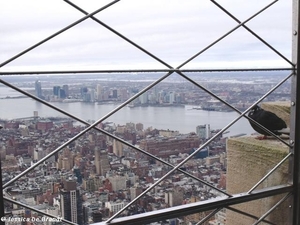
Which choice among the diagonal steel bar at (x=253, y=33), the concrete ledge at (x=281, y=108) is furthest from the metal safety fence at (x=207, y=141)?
the concrete ledge at (x=281, y=108)

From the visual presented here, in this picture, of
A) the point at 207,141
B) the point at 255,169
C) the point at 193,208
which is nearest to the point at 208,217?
the point at 193,208

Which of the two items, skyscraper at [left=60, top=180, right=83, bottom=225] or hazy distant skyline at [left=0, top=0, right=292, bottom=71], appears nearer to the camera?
hazy distant skyline at [left=0, top=0, right=292, bottom=71]

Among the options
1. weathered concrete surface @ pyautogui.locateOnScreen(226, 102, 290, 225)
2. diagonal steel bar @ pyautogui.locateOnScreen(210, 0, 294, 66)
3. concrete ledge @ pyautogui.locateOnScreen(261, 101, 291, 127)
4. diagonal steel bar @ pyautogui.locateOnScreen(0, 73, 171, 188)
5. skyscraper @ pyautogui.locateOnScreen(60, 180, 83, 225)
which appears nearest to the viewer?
diagonal steel bar @ pyautogui.locateOnScreen(0, 73, 171, 188)

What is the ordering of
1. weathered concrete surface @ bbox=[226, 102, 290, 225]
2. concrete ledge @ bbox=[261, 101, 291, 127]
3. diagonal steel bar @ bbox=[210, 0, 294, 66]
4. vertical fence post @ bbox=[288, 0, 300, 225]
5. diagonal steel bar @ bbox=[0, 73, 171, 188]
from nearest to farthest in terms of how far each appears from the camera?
1. diagonal steel bar @ bbox=[0, 73, 171, 188]
2. diagonal steel bar @ bbox=[210, 0, 294, 66]
3. vertical fence post @ bbox=[288, 0, 300, 225]
4. weathered concrete surface @ bbox=[226, 102, 290, 225]
5. concrete ledge @ bbox=[261, 101, 291, 127]

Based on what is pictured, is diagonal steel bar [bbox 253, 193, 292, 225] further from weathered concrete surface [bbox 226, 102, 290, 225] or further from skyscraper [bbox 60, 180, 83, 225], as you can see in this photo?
skyscraper [bbox 60, 180, 83, 225]

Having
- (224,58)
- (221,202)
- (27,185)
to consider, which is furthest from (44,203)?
(224,58)

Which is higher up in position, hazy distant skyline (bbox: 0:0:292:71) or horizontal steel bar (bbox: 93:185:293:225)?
hazy distant skyline (bbox: 0:0:292:71)

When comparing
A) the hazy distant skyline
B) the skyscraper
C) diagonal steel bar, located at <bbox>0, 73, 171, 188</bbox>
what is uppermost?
the hazy distant skyline

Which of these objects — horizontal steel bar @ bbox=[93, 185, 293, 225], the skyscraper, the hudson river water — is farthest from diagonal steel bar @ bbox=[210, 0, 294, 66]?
the skyscraper
